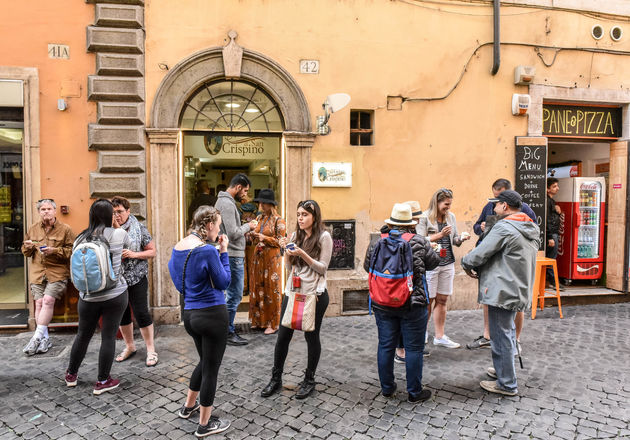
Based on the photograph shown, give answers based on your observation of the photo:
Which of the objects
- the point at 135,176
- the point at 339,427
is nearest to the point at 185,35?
the point at 135,176

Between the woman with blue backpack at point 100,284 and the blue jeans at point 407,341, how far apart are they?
8.10 ft

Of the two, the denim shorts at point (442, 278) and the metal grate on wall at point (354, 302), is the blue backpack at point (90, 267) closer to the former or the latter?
A: the denim shorts at point (442, 278)

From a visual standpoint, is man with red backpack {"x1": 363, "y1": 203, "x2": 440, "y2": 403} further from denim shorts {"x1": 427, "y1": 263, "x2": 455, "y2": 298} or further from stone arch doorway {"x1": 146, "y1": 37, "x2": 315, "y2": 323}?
stone arch doorway {"x1": 146, "y1": 37, "x2": 315, "y2": 323}

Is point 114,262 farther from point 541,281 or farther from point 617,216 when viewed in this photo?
point 617,216

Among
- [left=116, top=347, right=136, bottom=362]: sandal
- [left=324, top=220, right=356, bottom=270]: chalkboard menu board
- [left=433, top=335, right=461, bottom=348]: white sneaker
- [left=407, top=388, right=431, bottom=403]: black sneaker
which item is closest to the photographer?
[left=407, top=388, right=431, bottom=403]: black sneaker

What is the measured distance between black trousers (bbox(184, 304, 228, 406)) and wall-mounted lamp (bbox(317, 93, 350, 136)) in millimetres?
3974

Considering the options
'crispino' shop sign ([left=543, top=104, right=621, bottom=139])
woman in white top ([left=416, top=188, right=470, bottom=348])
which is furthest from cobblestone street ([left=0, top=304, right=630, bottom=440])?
'crispino' shop sign ([left=543, top=104, right=621, bottom=139])

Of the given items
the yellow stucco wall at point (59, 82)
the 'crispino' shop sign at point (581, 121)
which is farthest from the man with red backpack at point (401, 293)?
the 'crispino' shop sign at point (581, 121)

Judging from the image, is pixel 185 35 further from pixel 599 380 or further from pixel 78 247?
pixel 599 380

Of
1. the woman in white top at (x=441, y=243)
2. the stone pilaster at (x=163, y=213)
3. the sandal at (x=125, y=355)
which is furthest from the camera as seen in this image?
the stone pilaster at (x=163, y=213)

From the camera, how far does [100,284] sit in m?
3.91

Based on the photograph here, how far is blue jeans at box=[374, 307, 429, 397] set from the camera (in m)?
3.87

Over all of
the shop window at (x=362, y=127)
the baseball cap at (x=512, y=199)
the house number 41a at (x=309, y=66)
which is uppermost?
the house number 41a at (x=309, y=66)

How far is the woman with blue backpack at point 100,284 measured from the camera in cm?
387
